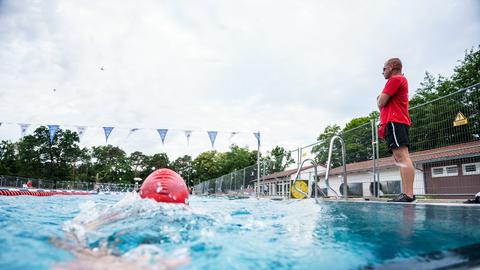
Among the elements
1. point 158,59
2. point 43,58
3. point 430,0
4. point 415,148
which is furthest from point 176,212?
point 43,58

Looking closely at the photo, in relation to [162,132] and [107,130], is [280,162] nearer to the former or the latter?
[162,132]

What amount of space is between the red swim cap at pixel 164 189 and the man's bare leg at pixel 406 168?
273cm

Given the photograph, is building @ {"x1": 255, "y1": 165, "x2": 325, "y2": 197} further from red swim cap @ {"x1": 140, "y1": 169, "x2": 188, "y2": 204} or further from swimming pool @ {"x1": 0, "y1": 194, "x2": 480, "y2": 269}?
swimming pool @ {"x1": 0, "y1": 194, "x2": 480, "y2": 269}

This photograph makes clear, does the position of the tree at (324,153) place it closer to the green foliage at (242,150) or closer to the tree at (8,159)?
the green foliage at (242,150)

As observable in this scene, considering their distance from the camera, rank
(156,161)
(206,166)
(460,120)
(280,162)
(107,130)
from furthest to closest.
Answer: (156,161)
(206,166)
(107,130)
(280,162)
(460,120)

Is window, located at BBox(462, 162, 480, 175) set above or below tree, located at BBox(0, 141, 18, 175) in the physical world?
below

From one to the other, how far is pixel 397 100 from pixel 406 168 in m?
0.99

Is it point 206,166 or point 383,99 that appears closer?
point 383,99

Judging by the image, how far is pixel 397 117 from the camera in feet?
11.8

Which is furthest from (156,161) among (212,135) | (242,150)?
(212,135)

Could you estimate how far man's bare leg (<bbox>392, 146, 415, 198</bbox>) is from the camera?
3.32 metres

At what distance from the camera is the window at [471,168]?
4.95 m

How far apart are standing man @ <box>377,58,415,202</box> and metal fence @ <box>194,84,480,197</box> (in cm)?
174

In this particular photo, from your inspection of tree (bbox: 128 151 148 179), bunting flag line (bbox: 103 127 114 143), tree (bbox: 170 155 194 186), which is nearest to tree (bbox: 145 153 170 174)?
tree (bbox: 128 151 148 179)
